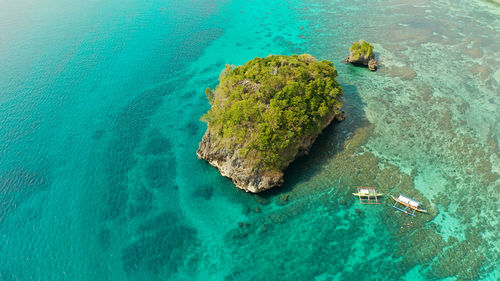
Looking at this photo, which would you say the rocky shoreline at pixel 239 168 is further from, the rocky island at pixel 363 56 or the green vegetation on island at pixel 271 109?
the rocky island at pixel 363 56

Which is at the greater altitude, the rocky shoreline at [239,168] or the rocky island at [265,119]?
the rocky island at [265,119]

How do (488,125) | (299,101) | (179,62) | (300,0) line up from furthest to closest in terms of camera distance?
(300,0) < (179,62) < (488,125) < (299,101)

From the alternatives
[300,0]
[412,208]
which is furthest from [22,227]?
[300,0]

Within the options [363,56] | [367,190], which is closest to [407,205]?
[367,190]

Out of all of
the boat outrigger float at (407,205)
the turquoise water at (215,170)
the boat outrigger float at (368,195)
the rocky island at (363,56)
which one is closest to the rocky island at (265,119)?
the turquoise water at (215,170)

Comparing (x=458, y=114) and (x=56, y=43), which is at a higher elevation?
(x=56, y=43)

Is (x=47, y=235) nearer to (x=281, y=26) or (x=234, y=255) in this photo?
(x=234, y=255)
